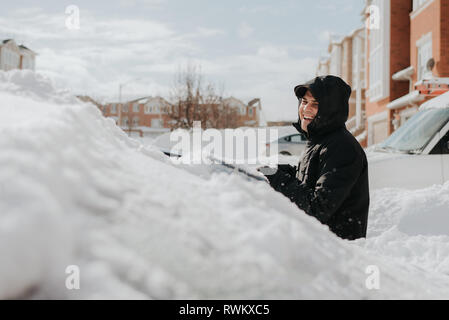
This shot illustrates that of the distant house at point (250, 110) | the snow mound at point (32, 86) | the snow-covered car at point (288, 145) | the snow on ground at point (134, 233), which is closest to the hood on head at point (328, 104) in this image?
the snow on ground at point (134, 233)

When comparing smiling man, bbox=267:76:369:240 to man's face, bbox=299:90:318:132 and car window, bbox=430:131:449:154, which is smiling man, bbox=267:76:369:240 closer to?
man's face, bbox=299:90:318:132

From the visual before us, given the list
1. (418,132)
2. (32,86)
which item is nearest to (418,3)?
(418,132)

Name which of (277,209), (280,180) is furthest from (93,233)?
(280,180)

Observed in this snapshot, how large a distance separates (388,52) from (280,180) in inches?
888

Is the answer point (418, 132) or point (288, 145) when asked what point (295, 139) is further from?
point (418, 132)

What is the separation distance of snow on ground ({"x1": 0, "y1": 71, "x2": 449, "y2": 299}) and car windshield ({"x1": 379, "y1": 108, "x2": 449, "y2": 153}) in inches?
173

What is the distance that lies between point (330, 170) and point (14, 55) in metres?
55.9

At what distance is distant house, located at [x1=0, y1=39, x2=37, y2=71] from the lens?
155 feet

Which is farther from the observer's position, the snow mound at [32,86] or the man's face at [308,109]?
the man's face at [308,109]

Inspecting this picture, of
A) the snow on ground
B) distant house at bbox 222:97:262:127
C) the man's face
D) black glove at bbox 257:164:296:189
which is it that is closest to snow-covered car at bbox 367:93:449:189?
the man's face

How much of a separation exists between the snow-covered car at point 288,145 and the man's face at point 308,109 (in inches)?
534

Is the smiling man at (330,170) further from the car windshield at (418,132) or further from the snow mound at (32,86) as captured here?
the car windshield at (418,132)

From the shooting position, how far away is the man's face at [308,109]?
10.1ft

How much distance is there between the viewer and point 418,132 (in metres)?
5.56
